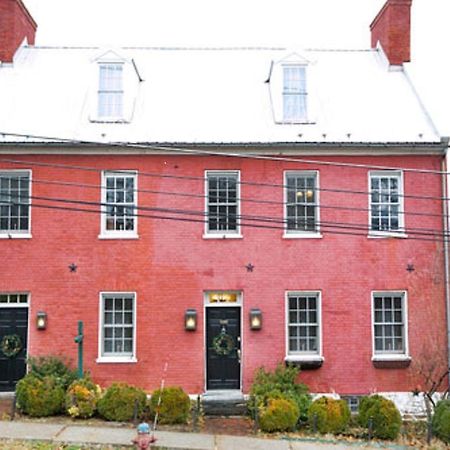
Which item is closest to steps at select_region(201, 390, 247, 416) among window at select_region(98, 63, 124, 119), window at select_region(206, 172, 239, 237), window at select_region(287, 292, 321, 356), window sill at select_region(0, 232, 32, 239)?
window at select_region(287, 292, 321, 356)

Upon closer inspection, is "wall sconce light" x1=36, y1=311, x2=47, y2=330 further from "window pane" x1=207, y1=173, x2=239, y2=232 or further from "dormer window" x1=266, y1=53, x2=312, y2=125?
"dormer window" x1=266, y1=53, x2=312, y2=125

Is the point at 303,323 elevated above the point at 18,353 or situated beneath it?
elevated above

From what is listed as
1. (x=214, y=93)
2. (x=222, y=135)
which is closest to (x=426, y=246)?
(x=222, y=135)

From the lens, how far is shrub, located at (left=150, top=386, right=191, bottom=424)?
47.4 ft

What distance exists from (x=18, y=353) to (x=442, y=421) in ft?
35.7

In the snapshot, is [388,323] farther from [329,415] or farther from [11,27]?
[11,27]

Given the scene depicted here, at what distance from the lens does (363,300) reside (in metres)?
17.1

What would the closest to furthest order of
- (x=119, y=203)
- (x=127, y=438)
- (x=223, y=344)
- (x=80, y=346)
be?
(x=127, y=438)
(x=80, y=346)
(x=223, y=344)
(x=119, y=203)

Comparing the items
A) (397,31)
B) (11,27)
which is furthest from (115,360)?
(397,31)

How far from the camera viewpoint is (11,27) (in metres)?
19.8

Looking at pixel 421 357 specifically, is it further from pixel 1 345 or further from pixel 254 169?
pixel 1 345

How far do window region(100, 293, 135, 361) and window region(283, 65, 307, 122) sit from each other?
6943mm

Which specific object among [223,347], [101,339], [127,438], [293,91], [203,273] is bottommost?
[127,438]

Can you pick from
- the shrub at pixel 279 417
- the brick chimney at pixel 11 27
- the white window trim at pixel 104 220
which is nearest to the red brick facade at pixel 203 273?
the white window trim at pixel 104 220
